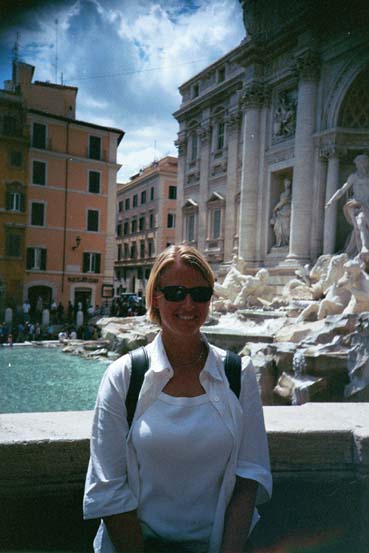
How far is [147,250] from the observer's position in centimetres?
2641

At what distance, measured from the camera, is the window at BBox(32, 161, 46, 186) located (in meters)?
20.1

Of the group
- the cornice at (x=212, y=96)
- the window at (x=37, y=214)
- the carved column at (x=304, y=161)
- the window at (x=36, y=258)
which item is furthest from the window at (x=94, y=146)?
the carved column at (x=304, y=161)

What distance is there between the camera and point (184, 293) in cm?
128

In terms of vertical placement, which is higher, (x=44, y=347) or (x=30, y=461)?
(x=30, y=461)

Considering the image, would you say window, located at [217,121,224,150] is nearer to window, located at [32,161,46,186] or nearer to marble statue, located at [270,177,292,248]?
marble statue, located at [270,177,292,248]

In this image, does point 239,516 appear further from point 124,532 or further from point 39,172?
point 39,172

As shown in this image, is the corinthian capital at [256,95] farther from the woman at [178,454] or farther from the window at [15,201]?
the woman at [178,454]

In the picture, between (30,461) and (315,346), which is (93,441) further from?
(315,346)

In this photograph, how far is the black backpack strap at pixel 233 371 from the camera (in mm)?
1244

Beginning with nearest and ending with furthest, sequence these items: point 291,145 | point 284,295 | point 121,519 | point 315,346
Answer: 1. point 121,519
2. point 315,346
3. point 284,295
4. point 291,145

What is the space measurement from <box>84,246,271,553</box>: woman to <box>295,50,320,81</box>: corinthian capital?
14570 millimetres

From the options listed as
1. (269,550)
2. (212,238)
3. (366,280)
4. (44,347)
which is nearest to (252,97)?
(212,238)

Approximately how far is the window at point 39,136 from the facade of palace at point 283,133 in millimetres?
7324

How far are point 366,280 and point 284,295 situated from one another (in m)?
4.34
